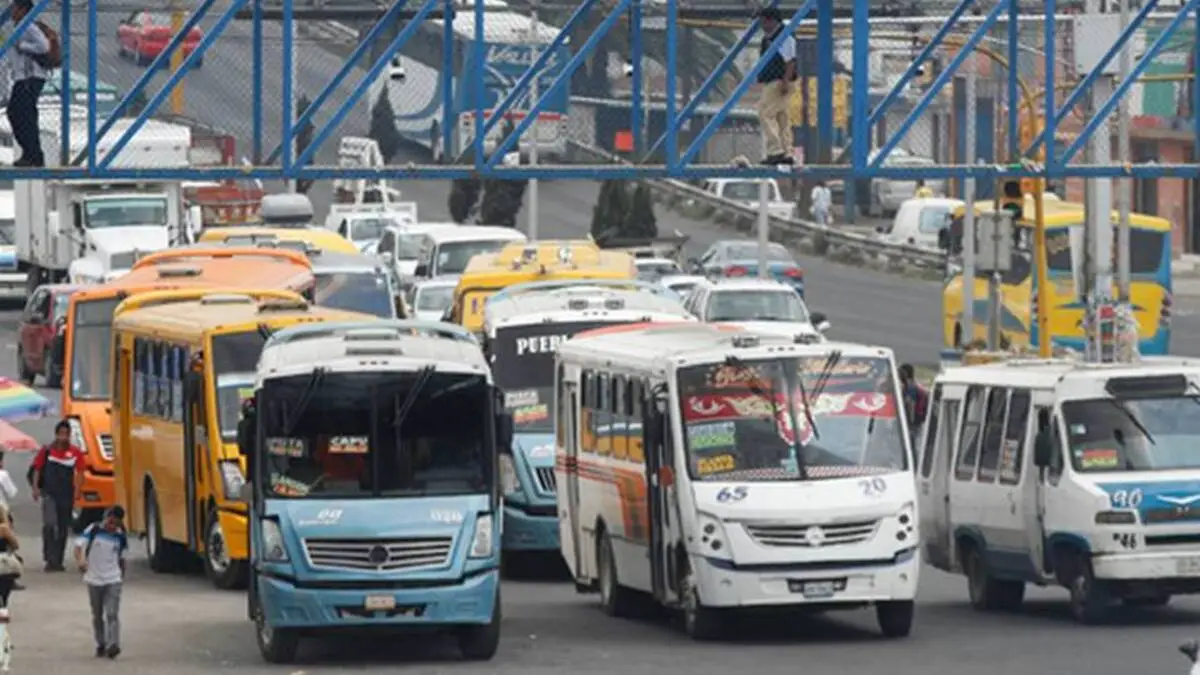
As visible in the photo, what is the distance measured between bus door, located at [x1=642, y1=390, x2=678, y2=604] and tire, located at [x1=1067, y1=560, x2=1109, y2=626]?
333cm

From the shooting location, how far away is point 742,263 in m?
60.8

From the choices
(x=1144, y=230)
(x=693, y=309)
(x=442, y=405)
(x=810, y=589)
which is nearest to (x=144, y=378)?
(x=442, y=405)

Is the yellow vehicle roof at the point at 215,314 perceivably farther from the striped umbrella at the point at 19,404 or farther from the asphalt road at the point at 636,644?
the asphalt road at the point at 636,644

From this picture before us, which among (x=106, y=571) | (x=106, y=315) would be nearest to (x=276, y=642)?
(x=106, y=571)

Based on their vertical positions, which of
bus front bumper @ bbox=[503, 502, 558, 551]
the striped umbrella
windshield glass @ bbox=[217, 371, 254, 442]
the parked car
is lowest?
bus front bumper @ bbox=[503, 502, 558, 551]

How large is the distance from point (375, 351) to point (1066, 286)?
28270 millimetres

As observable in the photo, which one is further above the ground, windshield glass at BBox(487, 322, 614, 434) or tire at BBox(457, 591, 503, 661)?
windshield glass at BBox(487, 322, 614, 434)

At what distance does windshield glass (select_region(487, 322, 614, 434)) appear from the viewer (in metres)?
29.3

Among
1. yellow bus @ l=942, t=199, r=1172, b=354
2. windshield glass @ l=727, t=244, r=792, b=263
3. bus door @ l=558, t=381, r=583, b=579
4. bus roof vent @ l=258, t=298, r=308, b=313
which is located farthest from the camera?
windshield glass @ l=727, t=244, r=792, b=263

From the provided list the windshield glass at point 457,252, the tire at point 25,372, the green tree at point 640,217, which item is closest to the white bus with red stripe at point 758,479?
the tire at point 25,372

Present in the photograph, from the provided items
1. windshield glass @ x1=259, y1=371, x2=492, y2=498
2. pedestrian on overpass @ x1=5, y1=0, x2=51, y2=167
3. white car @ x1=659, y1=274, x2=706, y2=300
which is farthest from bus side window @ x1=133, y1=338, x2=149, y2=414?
white car @ x1=659, y1=274, x2=706, y2=300

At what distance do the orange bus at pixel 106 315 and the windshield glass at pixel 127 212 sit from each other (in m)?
18.2

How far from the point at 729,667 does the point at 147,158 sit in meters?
18.6

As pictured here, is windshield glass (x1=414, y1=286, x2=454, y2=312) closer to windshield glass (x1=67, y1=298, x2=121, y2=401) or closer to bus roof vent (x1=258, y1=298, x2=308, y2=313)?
windshield glass (x1=67, y1=298, x2=121, y2=401)
